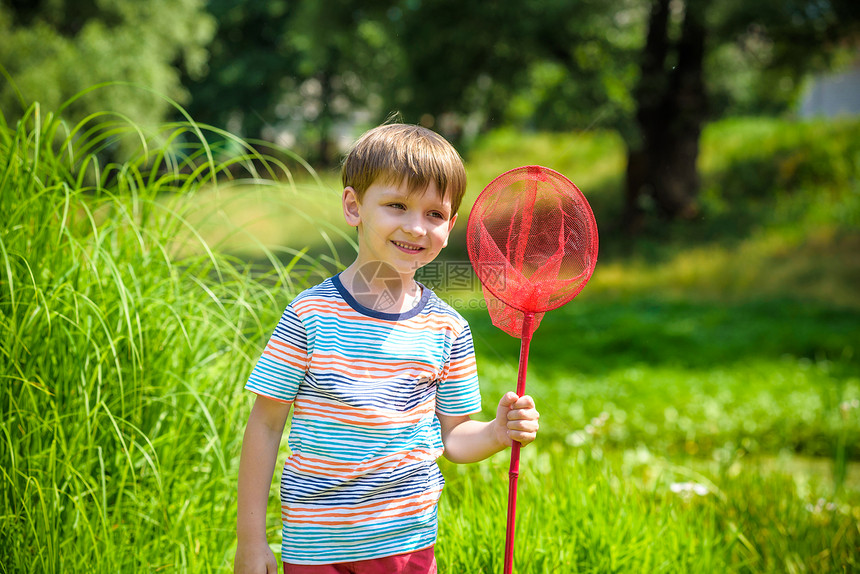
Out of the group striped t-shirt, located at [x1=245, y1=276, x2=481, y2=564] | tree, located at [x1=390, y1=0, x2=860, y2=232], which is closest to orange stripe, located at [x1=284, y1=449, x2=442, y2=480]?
striped t-shirt, located at [x1=245, y1=276, x2=481, y2=564]

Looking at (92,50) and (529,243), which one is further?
(92,50)

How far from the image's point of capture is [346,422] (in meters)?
1.42

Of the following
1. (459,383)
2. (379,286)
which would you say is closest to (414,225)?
(379,286)

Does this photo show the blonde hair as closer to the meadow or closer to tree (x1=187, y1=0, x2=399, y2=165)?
the meadow

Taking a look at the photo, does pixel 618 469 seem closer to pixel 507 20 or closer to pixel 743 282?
pixel 743 282

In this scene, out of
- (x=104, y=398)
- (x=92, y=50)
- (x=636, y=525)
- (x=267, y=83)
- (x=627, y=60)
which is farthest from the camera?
(x=267, y=83)

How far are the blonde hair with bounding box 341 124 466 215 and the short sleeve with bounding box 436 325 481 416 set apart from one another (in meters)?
0.28

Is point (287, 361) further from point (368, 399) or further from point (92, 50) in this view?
point (92, 50)

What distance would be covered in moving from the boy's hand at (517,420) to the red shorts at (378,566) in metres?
0.29

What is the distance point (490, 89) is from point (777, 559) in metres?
8.15

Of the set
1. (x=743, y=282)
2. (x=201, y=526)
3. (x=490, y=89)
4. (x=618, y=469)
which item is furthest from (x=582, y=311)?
(x=201, y=526)

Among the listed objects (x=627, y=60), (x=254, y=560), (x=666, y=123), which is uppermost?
(x=627, y=60)

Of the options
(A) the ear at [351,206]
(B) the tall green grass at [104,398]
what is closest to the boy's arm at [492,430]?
(A) the ear at [351,206]

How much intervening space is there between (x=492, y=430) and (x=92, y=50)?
11457mm
